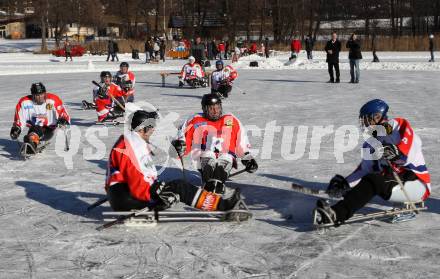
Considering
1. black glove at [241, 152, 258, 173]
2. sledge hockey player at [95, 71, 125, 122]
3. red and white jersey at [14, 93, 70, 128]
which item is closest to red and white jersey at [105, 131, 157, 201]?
black glove at [241, 152, 258, 173]

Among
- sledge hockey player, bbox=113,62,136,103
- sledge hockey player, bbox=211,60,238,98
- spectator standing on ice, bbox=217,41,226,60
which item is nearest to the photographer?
sledge hockey player, bbox=113,62,136,103

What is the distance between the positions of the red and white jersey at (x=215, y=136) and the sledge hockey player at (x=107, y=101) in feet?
18.6

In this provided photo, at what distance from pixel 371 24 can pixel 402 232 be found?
65.8 meters

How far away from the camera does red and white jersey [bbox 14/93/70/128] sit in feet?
31.6

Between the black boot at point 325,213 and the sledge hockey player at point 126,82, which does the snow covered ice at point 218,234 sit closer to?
the black boot at point 325,213

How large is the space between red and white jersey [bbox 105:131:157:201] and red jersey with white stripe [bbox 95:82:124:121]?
7119mm

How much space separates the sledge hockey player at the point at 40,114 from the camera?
9.50 meters

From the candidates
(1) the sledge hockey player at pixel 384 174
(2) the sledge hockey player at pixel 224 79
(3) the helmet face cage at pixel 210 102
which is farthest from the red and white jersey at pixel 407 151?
(2) the sledge hockey player at pixel 224 79

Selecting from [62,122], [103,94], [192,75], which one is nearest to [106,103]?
[103,94]

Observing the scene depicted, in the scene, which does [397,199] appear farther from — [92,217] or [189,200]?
[92,217]

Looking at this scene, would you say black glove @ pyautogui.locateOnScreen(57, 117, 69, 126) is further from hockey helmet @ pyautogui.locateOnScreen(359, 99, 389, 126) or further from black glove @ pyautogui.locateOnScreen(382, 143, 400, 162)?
black glove @ pyautogui.locateOnScreen(382, 143, 400, 162)

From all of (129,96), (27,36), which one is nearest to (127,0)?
(27,36)

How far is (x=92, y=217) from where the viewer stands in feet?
19.7

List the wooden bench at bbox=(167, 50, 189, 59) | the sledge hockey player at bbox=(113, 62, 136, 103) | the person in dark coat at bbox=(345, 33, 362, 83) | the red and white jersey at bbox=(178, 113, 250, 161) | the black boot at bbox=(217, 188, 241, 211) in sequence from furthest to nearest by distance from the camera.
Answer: the wooden bench at bbox=(167, 50, 189, 59) → the person in dark coat at bbox=(345, 33, 362, 83) → the sledge hockey player at bbox=(113, 62, 136, 103) → the red and white jersey at bbox=(178, 113, 250, 161) → the black boot at bbox=(217, 188, 241, 211)
